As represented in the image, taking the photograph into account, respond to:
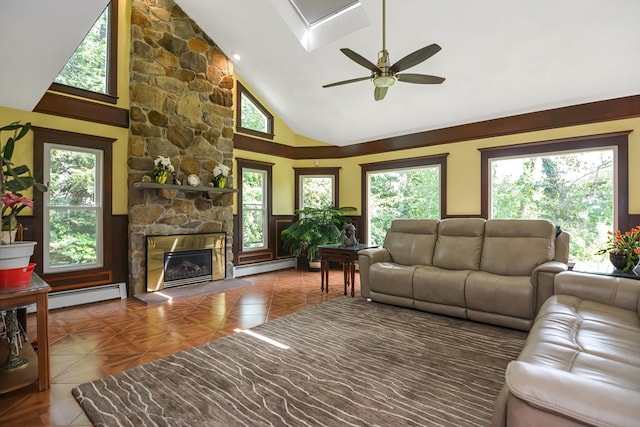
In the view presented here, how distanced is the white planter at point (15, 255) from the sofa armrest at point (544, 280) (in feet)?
13.3

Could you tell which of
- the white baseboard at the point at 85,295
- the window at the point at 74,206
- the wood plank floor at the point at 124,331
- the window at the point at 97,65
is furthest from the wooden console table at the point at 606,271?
the window at the point at 97,65

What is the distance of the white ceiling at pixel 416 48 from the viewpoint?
8.56 ft

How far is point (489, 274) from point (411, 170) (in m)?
2.94

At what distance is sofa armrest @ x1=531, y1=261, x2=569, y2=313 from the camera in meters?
2.87

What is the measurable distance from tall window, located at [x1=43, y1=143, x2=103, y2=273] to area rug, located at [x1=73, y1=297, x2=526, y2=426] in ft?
8.53

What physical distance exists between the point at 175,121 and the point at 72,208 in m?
1.83

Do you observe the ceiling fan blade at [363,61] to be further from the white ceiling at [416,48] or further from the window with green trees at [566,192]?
the window with green trees at [566,192]

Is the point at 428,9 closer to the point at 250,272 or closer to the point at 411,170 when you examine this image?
the point at 411,170

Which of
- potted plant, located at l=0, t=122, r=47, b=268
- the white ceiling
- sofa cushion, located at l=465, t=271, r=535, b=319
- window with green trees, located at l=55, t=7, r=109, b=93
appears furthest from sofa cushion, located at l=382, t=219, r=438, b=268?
window with green trees, located at l=55, t=7, r=109, b=93

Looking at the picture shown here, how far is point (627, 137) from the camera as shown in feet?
12.9

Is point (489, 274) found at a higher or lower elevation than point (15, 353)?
higher

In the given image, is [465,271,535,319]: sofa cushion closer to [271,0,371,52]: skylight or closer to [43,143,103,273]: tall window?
[271,0,371,52]: skylight

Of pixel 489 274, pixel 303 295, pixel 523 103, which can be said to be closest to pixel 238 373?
pixel 303 295

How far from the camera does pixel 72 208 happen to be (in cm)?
405
